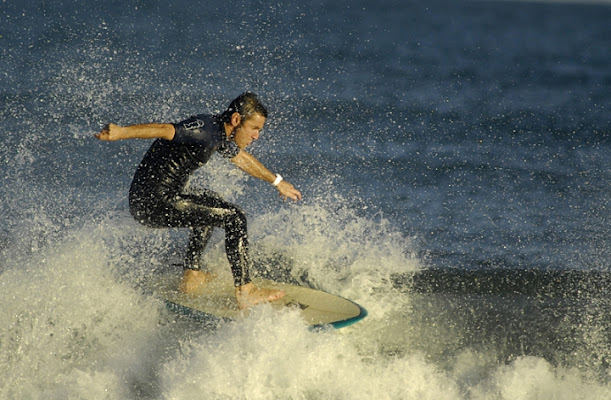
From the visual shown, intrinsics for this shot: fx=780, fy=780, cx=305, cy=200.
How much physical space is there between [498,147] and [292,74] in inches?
203

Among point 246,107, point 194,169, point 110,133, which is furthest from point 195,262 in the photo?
point 110,133

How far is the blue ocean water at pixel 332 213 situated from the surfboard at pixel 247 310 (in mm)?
193

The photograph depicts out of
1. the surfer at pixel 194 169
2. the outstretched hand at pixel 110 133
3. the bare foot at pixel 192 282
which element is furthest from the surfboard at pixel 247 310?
the outstretched hand at pixel 110 133

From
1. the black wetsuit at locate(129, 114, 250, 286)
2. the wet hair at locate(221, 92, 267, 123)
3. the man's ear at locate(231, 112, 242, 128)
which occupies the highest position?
the wet hair at locate(221, 92, 267, 123)

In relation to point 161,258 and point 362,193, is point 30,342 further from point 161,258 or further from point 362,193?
point 362,193

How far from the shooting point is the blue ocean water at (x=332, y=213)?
6.37 metres

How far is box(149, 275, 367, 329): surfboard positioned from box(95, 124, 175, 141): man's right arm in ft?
5.18

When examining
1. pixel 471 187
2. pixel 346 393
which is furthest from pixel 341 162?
pixel 346 393

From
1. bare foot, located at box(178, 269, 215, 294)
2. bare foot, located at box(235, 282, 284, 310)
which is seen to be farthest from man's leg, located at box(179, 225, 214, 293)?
bare foot, located at box(235, 282, 284, 310)

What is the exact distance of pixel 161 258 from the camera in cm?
823

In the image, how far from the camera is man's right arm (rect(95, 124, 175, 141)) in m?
5.51

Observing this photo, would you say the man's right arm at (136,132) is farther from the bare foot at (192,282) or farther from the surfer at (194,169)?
the bare foot at (192,282)

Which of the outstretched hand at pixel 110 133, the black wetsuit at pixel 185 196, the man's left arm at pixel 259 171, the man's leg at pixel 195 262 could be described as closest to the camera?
the outstretched hand at pixel 110 133

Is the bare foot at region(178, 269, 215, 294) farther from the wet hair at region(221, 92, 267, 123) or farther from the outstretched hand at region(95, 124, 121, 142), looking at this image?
the outstretched hand at region(95, 124, 121, 142)
